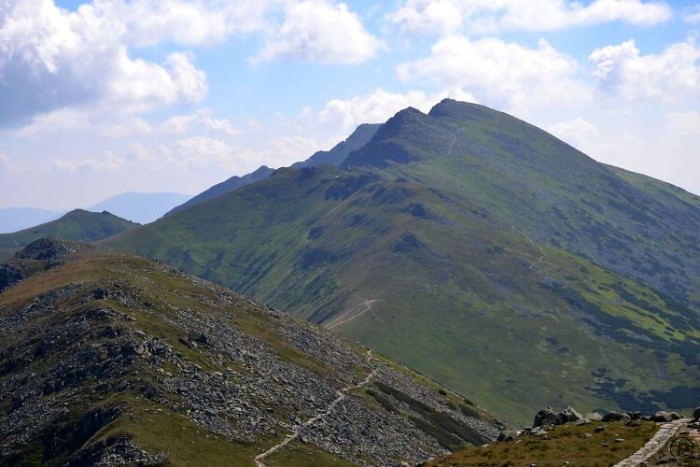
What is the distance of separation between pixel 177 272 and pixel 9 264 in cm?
5674

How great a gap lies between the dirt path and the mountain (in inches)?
2011

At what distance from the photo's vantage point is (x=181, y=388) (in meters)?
103

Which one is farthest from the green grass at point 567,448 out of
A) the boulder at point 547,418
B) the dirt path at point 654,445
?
the boulder at point 547,418

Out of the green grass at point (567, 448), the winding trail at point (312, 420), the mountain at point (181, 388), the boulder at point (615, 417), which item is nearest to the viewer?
the green grass at point (567, 448)

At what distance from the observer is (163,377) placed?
342 ft

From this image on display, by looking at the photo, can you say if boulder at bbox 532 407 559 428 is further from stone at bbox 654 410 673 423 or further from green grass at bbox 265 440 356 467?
green grass at bbox 265 440 356 467

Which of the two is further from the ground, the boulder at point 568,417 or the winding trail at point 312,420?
the boulder at point 568,417

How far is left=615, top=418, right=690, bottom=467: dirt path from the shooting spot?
48625mm

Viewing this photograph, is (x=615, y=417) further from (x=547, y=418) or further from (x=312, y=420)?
(x=312, y=420)

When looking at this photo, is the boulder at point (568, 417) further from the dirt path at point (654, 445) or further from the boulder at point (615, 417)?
the dirt path at point (654, 445)

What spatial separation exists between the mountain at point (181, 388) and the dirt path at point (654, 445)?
168 feet

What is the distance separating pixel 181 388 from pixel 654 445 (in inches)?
2674

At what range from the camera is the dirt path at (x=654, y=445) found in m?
48.6

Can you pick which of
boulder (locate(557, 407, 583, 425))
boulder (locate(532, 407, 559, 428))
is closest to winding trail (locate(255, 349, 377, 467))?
boulder (locate(532, 407, 559, 428))
